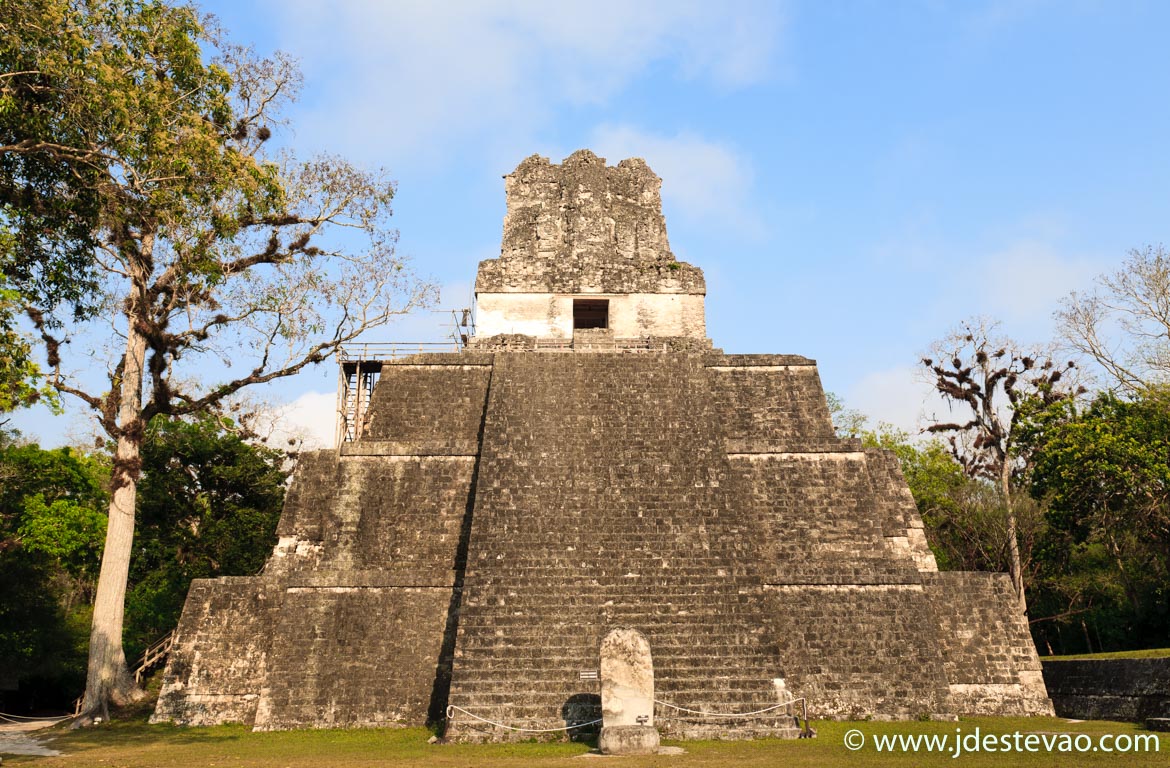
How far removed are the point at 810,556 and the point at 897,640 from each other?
1.42 meters

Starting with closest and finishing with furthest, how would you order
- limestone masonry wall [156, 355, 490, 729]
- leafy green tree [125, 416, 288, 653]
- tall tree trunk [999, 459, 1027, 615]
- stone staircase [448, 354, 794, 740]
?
stone staircase [448, 354, 794, 740]
limestone masonry wall [156, 355, 490, 729]
tall tree trunk [999, 459, 1027, 615]
leafy green tree [125, 416, 288, 653]

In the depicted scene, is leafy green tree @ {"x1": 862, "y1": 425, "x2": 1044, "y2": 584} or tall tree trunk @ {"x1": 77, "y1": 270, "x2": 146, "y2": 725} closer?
tall tree trunk @ {"x1": 77, "y1": 270, "x2": 146, "y2": 725}

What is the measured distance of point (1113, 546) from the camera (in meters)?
20.1

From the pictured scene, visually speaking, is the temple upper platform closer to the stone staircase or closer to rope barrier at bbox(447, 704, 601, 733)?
the stone staircase

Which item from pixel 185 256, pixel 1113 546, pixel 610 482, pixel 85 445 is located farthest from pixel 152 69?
pixel 1113 546

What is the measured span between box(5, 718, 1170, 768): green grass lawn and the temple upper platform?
7406 millimetres

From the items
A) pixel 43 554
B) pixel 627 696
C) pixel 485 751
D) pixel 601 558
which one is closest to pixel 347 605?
pixel 601 558

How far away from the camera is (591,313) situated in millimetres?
16625

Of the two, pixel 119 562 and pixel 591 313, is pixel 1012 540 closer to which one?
pixel 591 313

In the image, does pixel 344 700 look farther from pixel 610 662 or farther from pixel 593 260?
pixel 593 260

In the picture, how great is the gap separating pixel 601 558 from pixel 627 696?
2.35 m

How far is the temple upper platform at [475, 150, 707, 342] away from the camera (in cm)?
1537

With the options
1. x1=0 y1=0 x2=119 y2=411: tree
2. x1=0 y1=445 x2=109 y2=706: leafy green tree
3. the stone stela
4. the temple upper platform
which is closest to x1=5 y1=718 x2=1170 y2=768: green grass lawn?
the stone stela

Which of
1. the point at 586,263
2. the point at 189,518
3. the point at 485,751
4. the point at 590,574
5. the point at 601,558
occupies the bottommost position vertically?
the point at 485,751
